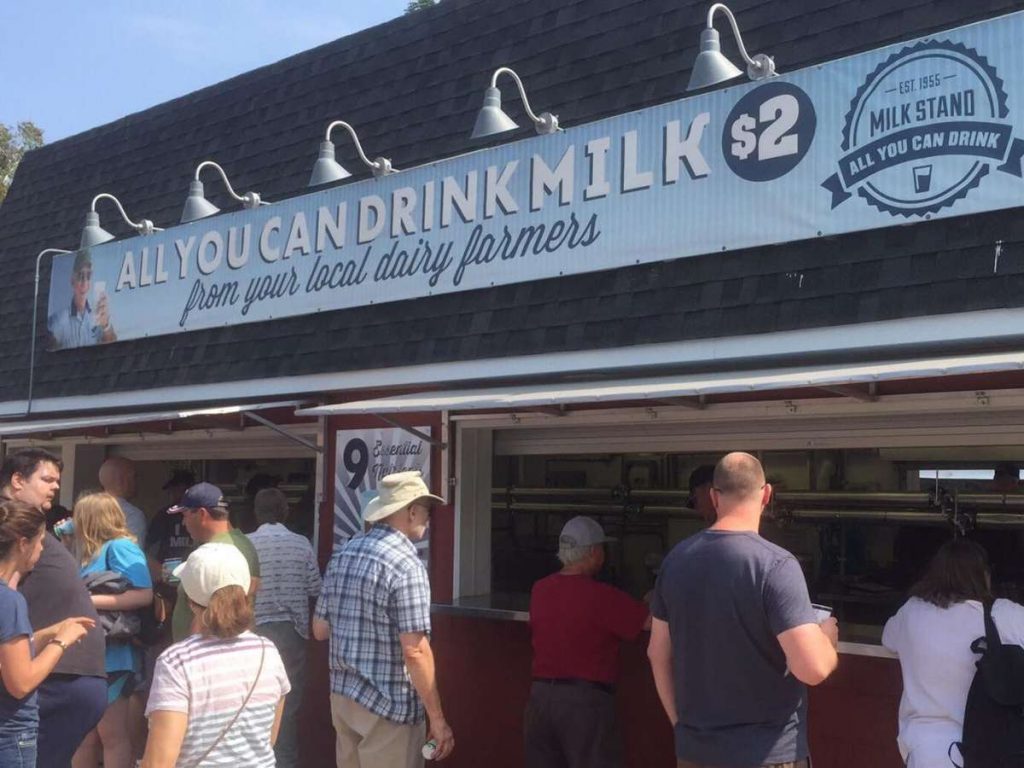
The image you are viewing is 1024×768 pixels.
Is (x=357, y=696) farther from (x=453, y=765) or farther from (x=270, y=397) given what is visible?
(x=270, y=397)

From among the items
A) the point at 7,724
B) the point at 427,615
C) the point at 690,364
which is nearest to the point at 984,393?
the point at 690,364

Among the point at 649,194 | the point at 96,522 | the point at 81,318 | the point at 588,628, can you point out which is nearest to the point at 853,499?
the point at 649,194

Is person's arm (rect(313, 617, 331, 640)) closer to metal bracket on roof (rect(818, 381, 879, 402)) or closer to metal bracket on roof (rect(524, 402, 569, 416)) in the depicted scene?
metal bracket on roof (rect(524, 402, 569, 416))

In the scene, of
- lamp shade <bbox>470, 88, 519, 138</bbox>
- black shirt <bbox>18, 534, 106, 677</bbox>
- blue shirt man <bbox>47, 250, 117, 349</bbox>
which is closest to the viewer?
black shirt <bbox>18, 534, 106, 677</bbox>

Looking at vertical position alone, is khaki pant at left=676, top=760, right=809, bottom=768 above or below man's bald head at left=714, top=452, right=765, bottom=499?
below

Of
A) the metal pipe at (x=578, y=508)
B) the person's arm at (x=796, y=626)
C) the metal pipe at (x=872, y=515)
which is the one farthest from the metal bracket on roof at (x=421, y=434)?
the person's arm at (x=796, y=626)

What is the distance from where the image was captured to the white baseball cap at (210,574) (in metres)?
3.70

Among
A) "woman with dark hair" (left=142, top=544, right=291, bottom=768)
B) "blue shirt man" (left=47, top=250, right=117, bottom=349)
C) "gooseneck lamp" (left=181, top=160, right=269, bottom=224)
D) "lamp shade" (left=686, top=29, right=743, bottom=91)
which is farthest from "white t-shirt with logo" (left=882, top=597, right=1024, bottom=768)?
"blue shirt man" (left=47, top=250, right=117, bottom=349)

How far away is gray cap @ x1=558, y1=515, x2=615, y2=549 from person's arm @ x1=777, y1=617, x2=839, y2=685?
1511 millimetres

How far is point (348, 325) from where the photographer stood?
729 centimetres

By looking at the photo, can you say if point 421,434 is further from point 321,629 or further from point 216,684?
point 216,684

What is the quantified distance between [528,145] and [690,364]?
172 centimetres

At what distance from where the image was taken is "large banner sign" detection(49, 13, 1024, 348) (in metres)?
4.90

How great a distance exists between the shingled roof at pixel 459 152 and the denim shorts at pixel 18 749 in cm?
319
